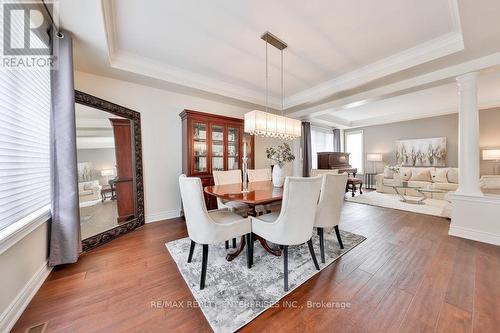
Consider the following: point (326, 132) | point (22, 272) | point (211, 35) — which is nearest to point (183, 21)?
point (211, 35)

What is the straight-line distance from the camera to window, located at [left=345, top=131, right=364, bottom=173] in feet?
24.0

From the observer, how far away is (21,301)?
136 centimetres

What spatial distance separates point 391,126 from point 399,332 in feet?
23.1

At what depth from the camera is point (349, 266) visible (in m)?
1.89

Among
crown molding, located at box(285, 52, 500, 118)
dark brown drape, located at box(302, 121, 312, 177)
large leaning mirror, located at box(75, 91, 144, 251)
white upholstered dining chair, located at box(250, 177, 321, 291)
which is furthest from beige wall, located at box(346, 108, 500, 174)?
large leaning mirror, located at box(75, 91, 144, 251)

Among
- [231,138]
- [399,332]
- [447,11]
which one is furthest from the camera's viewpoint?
[231,138]

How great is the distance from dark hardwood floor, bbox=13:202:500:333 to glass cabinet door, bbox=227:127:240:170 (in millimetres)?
1980

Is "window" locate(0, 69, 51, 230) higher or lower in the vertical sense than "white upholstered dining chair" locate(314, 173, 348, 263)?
higher

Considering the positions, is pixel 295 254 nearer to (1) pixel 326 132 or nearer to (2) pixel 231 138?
(2) pixel 231 138

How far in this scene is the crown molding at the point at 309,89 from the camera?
81.2 inches

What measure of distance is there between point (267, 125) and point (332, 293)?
6.77ft

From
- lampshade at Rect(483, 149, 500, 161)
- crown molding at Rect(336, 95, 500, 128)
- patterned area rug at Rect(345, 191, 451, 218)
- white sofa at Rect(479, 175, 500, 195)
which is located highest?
crown molding at Rect(336, 95, 500, 128)

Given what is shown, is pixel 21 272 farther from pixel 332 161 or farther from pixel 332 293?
pixel 332 161

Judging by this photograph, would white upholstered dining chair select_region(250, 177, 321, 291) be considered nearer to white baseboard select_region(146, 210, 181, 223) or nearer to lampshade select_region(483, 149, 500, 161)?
white baseboard select_region(146, 210, 181, 223)
